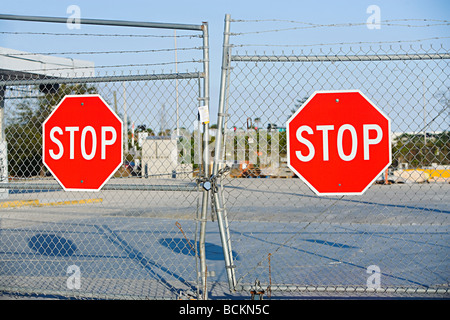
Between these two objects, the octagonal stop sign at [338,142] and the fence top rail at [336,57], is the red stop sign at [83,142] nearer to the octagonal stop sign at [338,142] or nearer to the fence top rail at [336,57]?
the fence top rail at [336,57]

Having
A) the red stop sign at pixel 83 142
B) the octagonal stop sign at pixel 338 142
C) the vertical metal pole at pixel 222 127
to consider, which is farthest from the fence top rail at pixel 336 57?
the red stop sign at pixel 83 142

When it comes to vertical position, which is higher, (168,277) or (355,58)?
(355,58)

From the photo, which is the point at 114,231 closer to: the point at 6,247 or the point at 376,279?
the point at 6,247

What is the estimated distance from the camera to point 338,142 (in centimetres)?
404

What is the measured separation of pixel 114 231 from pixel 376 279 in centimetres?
561

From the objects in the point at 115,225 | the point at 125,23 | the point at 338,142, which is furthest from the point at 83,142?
the point at 115,225

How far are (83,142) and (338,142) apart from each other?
7.86 feet

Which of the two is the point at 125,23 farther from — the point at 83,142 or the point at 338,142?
the point at 338,142

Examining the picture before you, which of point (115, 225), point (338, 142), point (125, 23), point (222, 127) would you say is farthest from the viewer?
point (115, 225)

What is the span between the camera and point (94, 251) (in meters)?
7.46

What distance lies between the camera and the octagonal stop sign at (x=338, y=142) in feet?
13.1

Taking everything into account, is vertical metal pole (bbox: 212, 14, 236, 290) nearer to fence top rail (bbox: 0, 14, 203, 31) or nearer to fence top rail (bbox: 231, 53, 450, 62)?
fence top rail (bbox: 231, 53, 450, 62)

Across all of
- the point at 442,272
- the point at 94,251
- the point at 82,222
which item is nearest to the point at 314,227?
the point at 442,272

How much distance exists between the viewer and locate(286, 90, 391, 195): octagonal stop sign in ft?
13.1
